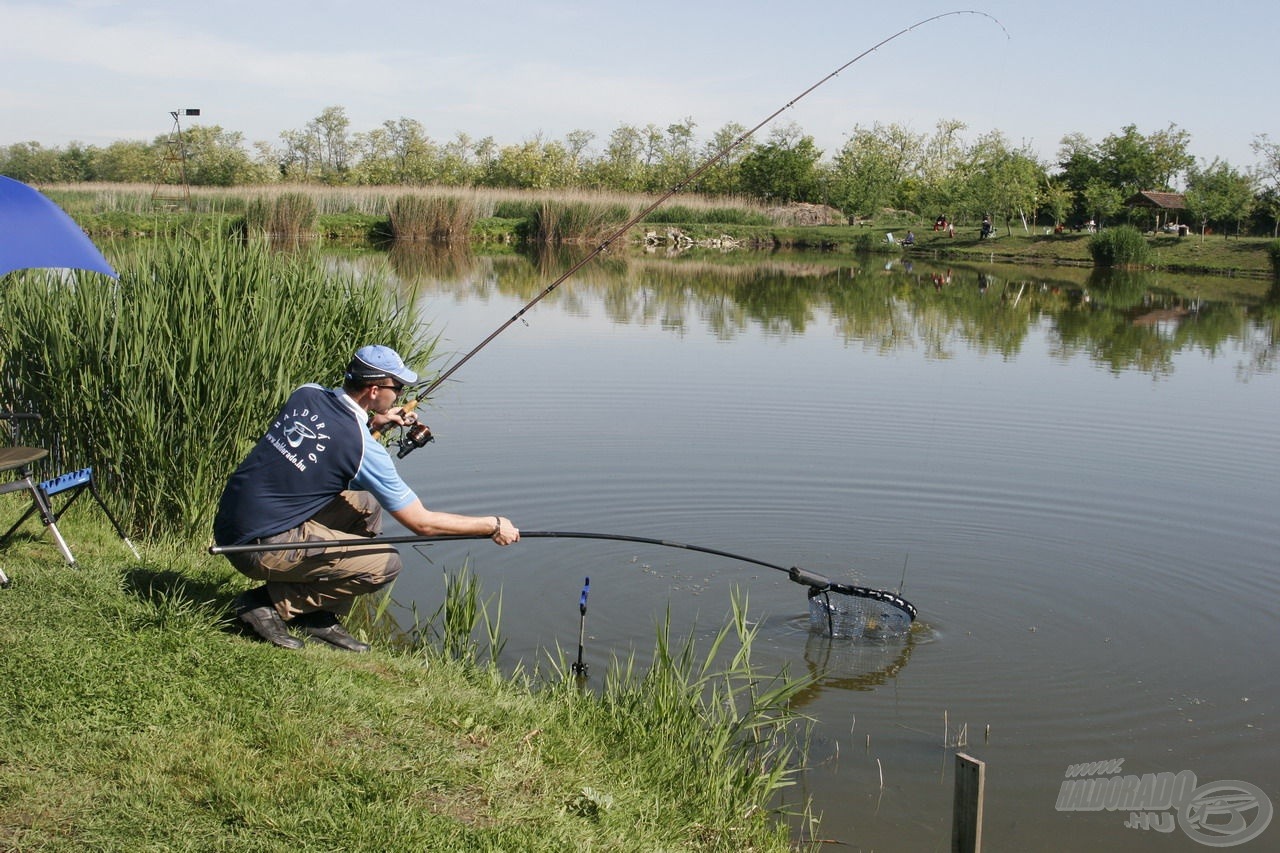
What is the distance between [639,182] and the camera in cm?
7744

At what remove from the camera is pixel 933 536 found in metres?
9.52

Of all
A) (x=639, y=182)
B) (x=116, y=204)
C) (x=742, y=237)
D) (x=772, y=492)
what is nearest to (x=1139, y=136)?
(x=742, y=237)

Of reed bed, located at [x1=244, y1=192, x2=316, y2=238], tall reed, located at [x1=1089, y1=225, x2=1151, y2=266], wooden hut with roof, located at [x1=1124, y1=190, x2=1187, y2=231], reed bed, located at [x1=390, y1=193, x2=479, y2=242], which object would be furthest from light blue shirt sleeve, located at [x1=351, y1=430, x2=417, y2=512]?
wooden hut with roof, located at [x1=1124, y1=190, x2=1187, y2=231]

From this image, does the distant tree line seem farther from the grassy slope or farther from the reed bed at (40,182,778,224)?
the grassy slope

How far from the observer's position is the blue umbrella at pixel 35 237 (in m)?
6.76

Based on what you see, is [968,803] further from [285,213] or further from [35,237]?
[285,213]

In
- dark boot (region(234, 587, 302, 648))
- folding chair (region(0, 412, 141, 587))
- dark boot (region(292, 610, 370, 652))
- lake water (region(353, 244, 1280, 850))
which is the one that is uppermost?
folding chair (region(0, 412, 141, 587))

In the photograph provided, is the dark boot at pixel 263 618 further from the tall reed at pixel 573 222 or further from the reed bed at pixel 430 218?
the tall reed at pixel 573 222

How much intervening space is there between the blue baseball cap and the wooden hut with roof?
56763mm

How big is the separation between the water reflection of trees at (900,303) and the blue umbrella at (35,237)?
11626 mm

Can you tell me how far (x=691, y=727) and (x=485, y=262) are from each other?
109ft

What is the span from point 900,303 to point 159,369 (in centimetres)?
2292

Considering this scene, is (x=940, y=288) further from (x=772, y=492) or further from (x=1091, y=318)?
(x=772, y=492)

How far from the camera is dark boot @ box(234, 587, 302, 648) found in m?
5.17
